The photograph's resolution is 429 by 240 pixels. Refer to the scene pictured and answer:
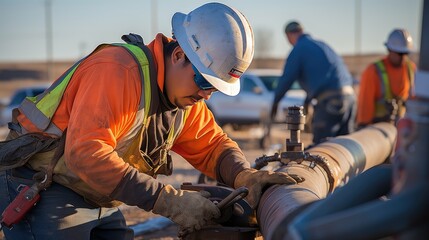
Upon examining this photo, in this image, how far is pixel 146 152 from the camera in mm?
4285

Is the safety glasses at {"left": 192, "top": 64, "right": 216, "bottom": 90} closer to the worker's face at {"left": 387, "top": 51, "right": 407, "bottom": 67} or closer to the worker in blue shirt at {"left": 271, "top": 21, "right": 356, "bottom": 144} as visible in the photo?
the worker in blue shirt at {"left": 271, "top": 21, "right": 356, "bottom": 144}

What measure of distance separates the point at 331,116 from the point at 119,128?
632 centimetres

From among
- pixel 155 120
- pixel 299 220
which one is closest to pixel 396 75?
pixel 155 120

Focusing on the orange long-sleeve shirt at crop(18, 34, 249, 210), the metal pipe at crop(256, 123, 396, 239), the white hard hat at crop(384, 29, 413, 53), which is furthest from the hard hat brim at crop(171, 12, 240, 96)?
the white hard hat at crop(384, 29, 413, 53)

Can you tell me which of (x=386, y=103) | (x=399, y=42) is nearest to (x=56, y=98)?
(x=386, y=103)

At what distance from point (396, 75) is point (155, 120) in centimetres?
636

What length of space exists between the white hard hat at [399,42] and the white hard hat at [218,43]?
256 inches

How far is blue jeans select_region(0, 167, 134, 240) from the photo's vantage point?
4.04m

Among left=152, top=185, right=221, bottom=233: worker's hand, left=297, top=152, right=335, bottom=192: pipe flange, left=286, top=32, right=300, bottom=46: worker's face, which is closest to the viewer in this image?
left=152, top=185, right=221, bottom=233: worker's hand

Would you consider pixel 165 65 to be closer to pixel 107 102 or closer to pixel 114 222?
pixel 107 102

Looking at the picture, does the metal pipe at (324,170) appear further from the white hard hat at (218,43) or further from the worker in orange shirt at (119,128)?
the white hard hat at (218,43)

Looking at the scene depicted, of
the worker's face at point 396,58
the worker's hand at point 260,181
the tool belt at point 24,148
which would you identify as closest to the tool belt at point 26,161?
the tool belt at point 24,148

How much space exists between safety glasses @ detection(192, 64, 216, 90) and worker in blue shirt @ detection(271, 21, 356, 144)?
5.83m

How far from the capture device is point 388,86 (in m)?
9.84
